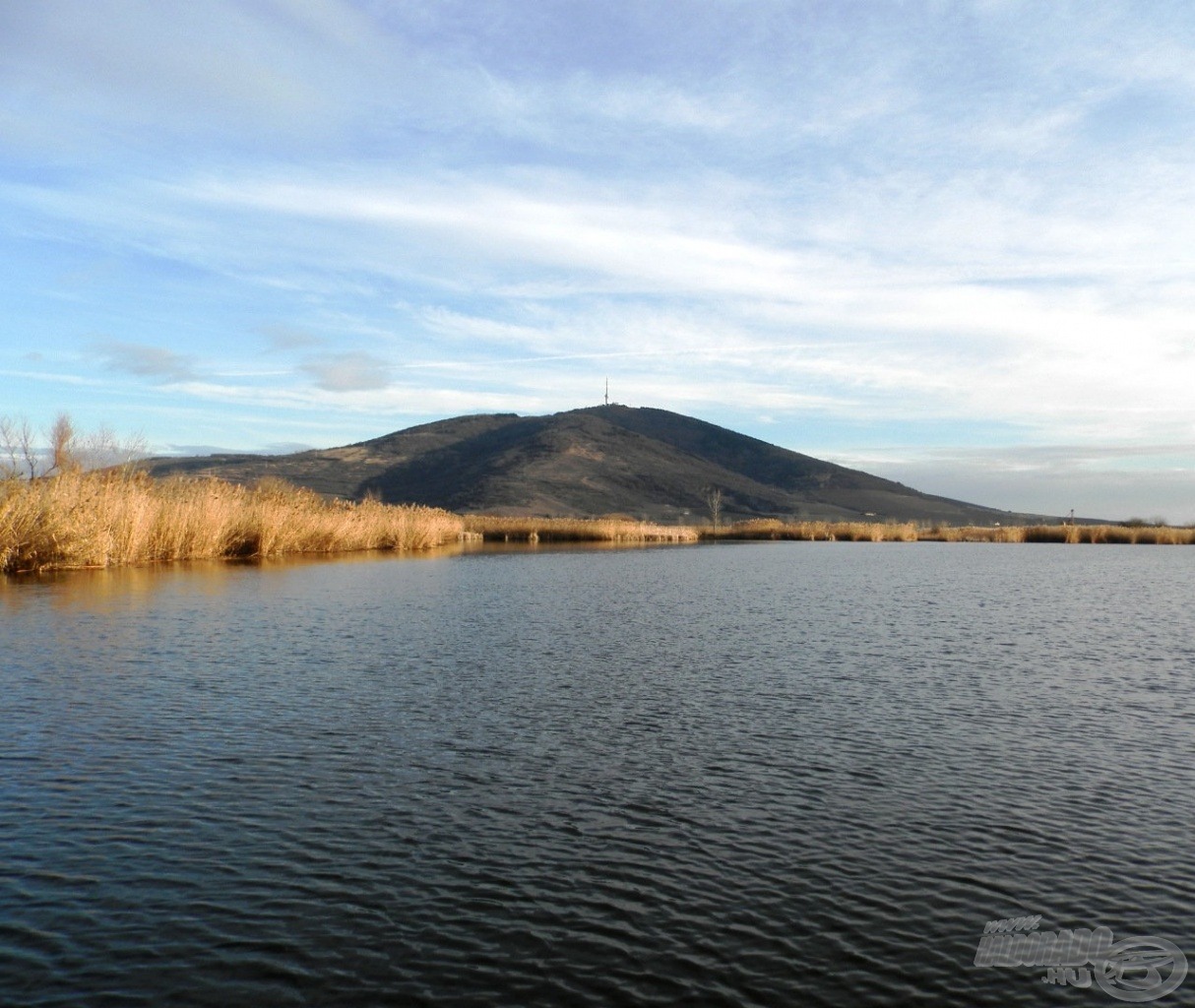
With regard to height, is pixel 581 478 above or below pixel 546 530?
above

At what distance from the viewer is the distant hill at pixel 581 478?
15438cm

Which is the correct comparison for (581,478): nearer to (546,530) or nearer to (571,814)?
(546,530)

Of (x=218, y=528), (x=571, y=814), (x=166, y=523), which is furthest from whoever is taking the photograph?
(x=218, y=528)

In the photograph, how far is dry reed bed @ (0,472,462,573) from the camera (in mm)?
26766

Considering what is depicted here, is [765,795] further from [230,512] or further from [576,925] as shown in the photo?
[230,512]

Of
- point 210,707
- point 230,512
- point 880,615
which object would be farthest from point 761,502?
point 210,707

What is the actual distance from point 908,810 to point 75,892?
19.3 ft

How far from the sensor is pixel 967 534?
7369 cm

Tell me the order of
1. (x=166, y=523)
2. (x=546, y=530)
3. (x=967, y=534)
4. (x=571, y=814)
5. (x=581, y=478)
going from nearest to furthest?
(x=571, y=814) < (x=166, y=523) < (x=546, y=530) < (x=967, y=534) < (x=581, y=478)

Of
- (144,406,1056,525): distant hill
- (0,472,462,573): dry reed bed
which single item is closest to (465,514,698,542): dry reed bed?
(0,472,462,573): dry reed bed

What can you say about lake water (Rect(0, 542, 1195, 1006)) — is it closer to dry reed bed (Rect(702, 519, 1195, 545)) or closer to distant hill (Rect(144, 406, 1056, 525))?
dry reed bed (Rect(702, 519, 1195, 545))

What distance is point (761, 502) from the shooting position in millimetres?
170500

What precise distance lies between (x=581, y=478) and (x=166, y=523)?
134 meters

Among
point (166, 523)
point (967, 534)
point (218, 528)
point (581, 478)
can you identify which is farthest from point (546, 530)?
point (581, 478)
